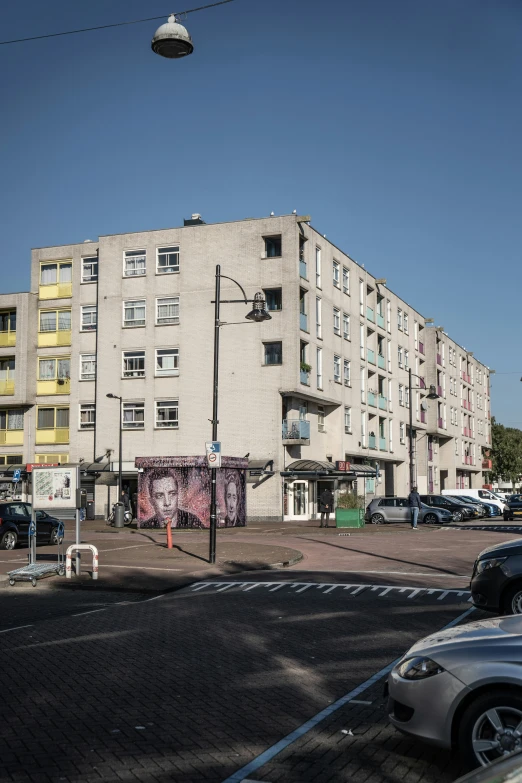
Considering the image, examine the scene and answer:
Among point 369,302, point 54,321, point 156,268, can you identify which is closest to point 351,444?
point 369,302

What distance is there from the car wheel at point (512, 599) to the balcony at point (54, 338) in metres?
45.7

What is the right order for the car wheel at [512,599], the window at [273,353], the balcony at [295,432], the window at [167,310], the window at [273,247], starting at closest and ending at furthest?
the car wheel at [512,599]
the balcony at [295,432]
the window at [273,353]
the window at [273,247]
the window at [167,310]

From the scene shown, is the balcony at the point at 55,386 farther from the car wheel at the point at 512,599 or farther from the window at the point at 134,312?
the car wheel at the point at 512,599

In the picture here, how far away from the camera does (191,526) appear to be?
128 ft

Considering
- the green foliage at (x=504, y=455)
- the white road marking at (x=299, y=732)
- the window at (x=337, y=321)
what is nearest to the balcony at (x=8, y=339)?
the window at (x=337, y=321)

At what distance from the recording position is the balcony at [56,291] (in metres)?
53.7

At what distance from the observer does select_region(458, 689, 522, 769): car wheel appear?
495 cm

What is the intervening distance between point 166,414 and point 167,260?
931 centimetres

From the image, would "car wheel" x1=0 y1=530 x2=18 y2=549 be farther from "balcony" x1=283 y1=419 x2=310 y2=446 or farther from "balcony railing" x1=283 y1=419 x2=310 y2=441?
"balcony railing" x1=283 y1=419 x2=310 y2=441

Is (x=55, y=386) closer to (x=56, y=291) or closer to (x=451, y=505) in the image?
(x=56, y=291)

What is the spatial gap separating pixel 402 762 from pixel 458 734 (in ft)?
2.13

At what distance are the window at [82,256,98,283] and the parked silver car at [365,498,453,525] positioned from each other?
22828 millimetres

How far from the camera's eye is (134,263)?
169 ft

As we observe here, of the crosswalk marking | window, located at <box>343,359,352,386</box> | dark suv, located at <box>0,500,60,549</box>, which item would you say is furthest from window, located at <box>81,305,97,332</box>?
the crosswalk marking
